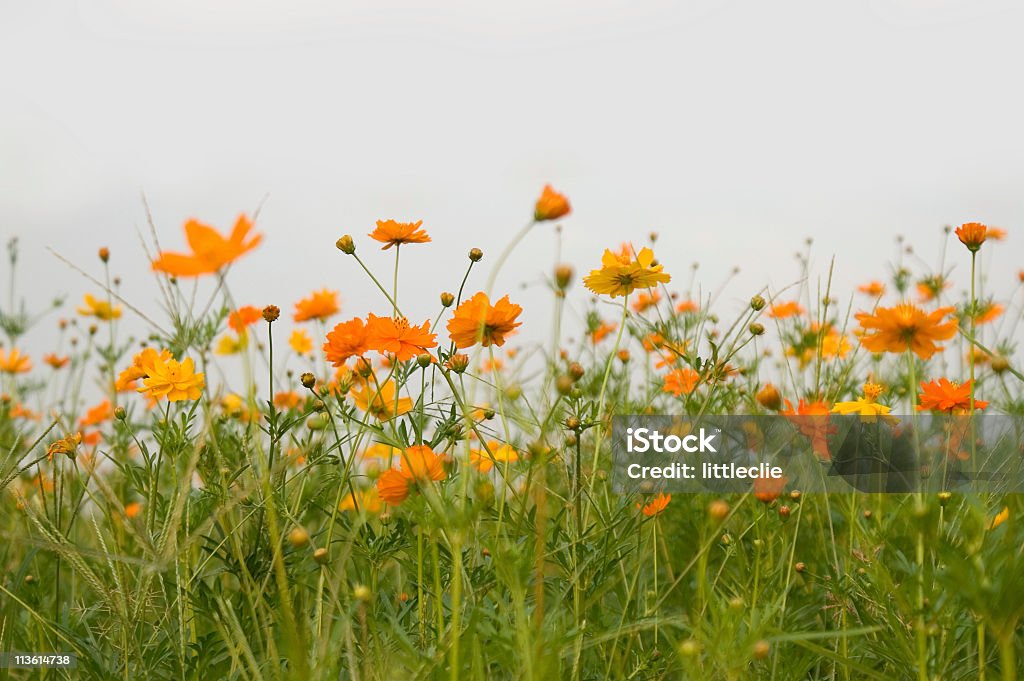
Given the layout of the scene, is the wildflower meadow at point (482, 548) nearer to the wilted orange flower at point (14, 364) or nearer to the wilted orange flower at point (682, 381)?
the wilted orange flower at point (682, 381)

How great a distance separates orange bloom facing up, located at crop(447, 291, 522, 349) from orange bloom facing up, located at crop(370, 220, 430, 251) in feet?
0.94

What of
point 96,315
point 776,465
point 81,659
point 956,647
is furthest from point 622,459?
point 96,315

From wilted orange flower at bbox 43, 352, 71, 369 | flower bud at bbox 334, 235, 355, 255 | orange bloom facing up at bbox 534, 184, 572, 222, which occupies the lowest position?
wilted orange flower at bbox 43, 352, 71, 369

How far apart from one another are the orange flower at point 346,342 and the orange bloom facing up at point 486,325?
131 mm

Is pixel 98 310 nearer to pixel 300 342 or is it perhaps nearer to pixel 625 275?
pixel 300 342

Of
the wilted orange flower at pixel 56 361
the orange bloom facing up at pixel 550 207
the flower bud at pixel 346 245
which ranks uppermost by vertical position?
the orange bloom facing up at pixel 550 207

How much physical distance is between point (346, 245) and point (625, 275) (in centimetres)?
47

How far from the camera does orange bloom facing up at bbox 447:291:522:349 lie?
1170 millimetres

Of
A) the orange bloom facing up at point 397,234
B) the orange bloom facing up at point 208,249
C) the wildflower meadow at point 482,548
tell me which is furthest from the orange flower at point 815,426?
the orange bloom facing up at point 208,249

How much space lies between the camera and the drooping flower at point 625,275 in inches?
51.5

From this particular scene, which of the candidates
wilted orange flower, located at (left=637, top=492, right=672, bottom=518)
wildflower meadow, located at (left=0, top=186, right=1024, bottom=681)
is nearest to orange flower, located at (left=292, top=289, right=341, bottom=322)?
wildflower meadow, located at (left=0, top=186, right=1024, bottom=681)

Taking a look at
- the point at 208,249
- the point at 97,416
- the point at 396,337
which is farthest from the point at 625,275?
the point at 97,416

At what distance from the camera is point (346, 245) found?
139 centimetres

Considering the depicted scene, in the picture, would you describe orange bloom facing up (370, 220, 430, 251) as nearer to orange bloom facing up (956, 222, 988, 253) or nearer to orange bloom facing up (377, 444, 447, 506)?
orange bloom facing up (377, 444, 447, 506)
